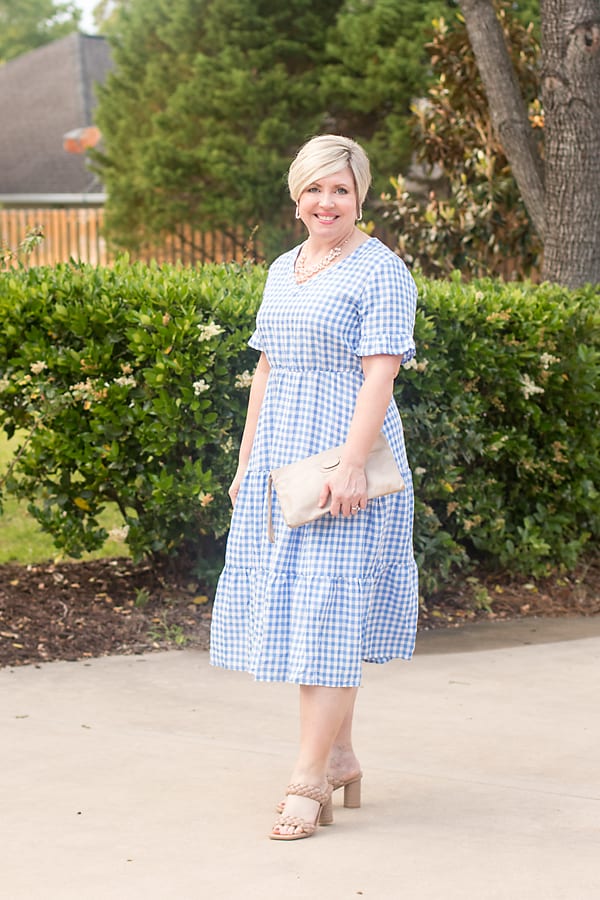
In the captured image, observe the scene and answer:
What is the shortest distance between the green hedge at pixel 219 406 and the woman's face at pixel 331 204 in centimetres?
190

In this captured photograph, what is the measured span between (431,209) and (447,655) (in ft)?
19.8

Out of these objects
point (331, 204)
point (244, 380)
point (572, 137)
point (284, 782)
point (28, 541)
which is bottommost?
point (28, 541)

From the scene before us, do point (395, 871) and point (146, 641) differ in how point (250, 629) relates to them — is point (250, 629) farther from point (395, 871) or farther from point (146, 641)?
point (146, 641)

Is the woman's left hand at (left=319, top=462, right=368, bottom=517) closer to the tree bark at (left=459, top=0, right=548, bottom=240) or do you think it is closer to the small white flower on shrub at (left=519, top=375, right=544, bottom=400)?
the small white flower on shrub at (left=519, top=375, right=544, bottom=400)

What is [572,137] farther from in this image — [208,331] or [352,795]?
[352,795]

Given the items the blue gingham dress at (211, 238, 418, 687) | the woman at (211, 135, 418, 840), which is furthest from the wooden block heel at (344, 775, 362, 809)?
the blue gingham dress at (211, 238, 418, 687)

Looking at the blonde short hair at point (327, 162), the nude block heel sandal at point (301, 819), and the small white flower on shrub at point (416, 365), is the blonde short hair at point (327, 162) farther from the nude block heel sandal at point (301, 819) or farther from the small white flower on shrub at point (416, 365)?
the small white flower on shrub at point (416, 365)

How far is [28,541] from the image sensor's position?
8.27 m

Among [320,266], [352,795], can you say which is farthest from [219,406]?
[352,795]

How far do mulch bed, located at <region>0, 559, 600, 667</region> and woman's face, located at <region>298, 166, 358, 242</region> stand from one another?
252 centimetres

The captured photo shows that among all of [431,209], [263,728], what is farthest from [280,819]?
[431,209]

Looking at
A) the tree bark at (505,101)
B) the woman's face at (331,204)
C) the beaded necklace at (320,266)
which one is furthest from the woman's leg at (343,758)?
the tree bark at (505,101)

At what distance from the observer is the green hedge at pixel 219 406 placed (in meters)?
5.92

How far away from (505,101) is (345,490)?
5312 millimetres
